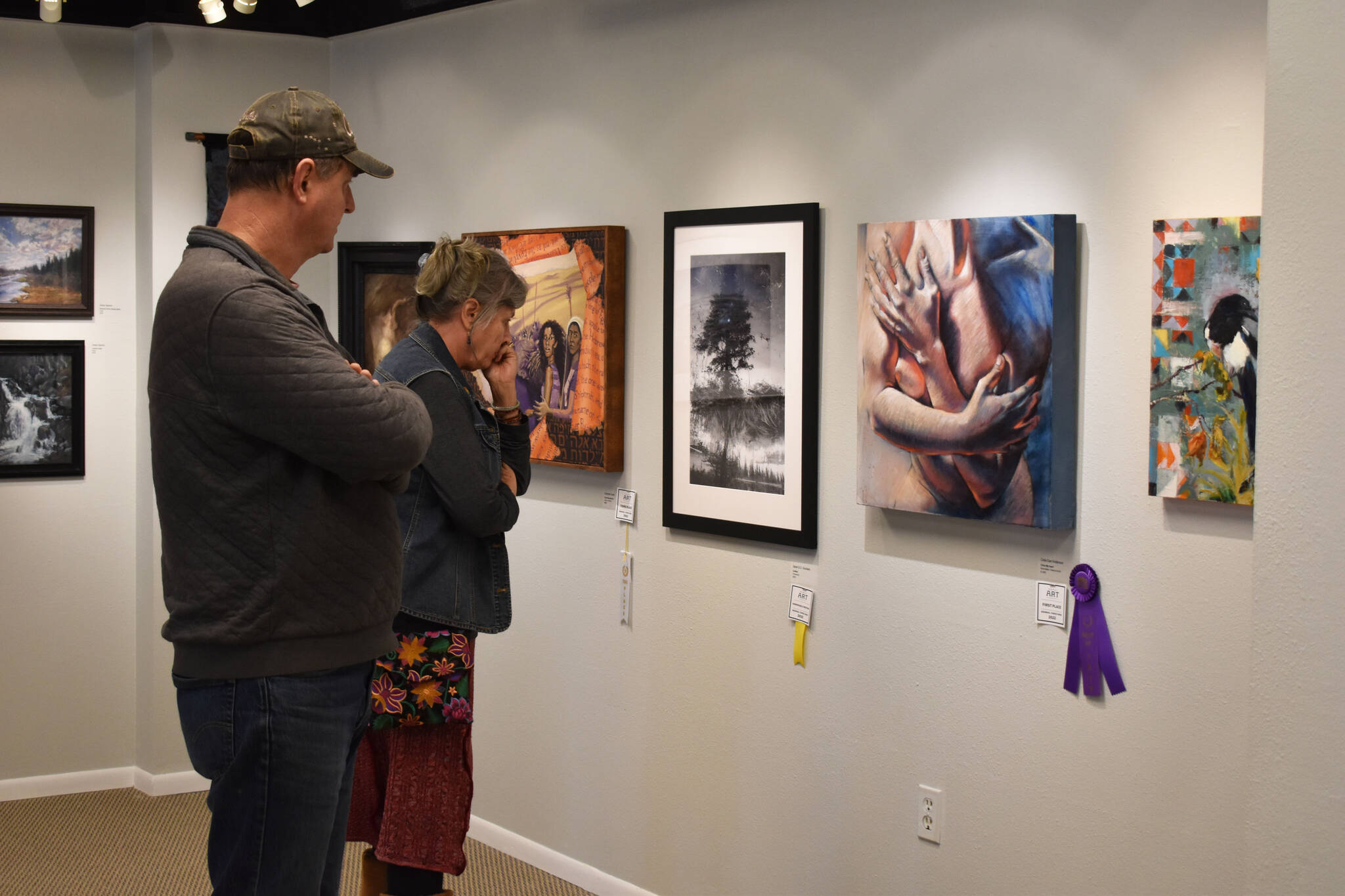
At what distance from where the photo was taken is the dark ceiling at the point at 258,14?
4.18m

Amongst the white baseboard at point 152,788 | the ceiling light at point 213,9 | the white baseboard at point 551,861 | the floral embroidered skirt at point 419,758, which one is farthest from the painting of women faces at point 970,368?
the ceiling light at point 213,9

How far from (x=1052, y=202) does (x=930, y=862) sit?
155 cm

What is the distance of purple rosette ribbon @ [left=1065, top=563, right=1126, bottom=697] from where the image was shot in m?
2.48

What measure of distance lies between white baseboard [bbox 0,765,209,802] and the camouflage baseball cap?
321cm

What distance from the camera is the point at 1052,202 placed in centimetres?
253

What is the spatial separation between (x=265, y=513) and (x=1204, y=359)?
1.74 meters

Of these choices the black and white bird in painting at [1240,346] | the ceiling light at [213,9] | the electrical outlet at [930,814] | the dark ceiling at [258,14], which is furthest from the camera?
the dark ceiling at [258,14]

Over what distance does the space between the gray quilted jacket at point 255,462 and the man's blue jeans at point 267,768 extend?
0.13ft

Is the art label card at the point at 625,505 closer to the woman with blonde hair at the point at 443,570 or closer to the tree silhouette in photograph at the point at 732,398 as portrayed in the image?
the tree silhouette in photograph at the point at 732,398

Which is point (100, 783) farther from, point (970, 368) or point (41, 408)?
point (970, 368)

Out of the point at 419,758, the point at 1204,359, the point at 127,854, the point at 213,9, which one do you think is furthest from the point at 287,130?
the point at 127,854

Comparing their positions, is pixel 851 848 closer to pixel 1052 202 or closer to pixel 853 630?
pixel 853 630

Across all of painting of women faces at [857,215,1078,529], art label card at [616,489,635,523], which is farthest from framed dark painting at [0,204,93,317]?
painting of women faces at [857,215,1078,529]

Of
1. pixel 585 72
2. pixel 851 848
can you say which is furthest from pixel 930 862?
pixel 585 72
